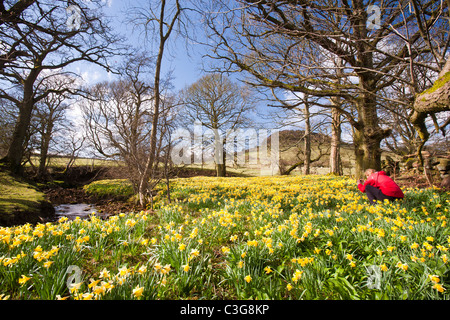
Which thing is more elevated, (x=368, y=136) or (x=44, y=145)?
(x=44, y=145)

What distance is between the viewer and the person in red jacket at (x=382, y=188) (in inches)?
169

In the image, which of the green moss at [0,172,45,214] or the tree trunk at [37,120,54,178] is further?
the tree trunk at [37,120,54,178]

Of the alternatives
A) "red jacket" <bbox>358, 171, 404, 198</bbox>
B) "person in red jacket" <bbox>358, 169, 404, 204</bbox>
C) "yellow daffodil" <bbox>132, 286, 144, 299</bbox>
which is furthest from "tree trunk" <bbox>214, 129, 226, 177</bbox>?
"yellow daffodil" <bbox>132, 286, 144, 299</bbox>

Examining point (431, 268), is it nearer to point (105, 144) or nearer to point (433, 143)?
point (105, 144)

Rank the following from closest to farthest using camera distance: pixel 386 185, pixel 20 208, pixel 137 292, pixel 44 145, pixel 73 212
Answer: pixel 137 292 → pixel 386 185 → pixel 20 208 → pixel 73 212 → pixel 44 145

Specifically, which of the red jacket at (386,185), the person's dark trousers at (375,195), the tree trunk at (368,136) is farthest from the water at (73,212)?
the tree trunk at (368,136)

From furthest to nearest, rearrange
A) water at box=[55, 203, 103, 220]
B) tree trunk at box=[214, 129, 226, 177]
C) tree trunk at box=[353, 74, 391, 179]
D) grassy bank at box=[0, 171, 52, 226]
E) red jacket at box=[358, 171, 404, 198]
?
1. tree trunk at box=[214, 129, 226, 177]
2. water at box=[55, 203, 103, 220]
3. tree trunk at box=[353, 74, 391, 179]
4. grassy bank at box=[0, 171, 52, 226]
5. red jacket at box=[358, 171, 404, 198]

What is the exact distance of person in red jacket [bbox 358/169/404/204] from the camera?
4285 mm

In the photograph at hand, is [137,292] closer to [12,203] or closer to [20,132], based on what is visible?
[12,203]

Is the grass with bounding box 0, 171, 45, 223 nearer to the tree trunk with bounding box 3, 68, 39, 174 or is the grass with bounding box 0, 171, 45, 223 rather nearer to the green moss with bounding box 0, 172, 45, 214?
the green moss with bounding box 0, 172, 45, 214

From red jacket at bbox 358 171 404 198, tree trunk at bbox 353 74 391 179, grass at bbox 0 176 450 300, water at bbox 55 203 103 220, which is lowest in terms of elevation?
water at bbox 55 203 103 220

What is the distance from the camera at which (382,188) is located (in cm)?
439

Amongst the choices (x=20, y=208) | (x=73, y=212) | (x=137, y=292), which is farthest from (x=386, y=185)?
(x=73, y=212)
